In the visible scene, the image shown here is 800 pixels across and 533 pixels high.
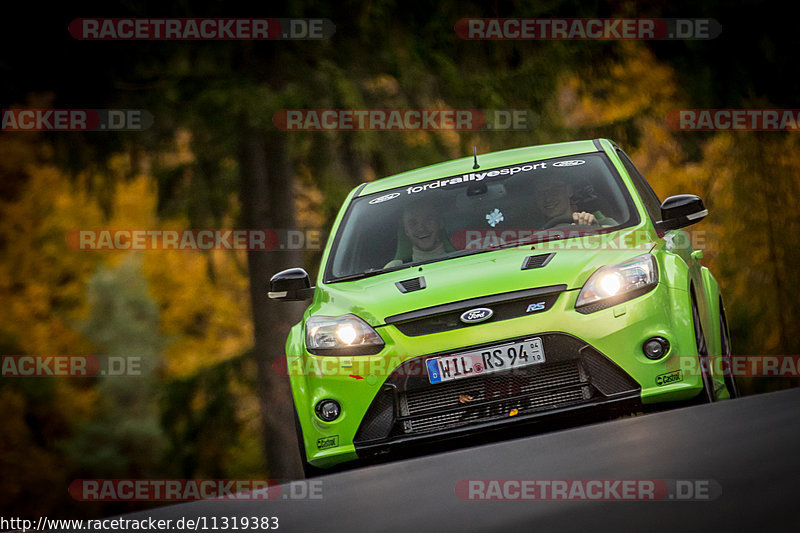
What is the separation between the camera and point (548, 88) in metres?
15.6

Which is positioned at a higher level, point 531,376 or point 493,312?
point 493,312

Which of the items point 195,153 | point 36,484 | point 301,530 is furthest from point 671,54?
point 36,484

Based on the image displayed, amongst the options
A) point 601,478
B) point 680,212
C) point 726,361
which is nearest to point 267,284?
point 726,361

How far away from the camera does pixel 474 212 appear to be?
7.86 m

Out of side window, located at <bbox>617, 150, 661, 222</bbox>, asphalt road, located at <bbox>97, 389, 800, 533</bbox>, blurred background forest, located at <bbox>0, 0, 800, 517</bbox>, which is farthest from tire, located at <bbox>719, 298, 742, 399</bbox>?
blurred background forest, located at <bbox>0, 0, 800, 517</bbox>

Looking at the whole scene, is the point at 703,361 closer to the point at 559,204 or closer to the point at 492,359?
the point at 492,359

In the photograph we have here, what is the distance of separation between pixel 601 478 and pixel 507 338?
2053 millimetres

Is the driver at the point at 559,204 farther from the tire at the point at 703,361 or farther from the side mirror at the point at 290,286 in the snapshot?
the side mirror at the point at 290,286

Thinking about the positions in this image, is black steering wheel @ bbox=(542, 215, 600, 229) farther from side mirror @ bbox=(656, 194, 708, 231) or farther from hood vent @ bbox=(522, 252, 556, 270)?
hood vent @ bbox=(522, 252, 556, 270)

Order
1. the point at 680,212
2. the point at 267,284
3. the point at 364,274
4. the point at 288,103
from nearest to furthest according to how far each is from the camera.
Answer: the point at 680,212
the point at 364,274
the point at 288,103
the point at 267,284

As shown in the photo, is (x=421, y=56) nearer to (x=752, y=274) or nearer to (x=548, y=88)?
(x=548, y=88)

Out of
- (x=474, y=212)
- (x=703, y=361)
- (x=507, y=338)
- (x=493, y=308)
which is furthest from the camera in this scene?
(x=474, y=212)

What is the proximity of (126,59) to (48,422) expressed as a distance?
1121 inches

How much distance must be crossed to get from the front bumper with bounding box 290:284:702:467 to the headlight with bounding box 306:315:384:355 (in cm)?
7
